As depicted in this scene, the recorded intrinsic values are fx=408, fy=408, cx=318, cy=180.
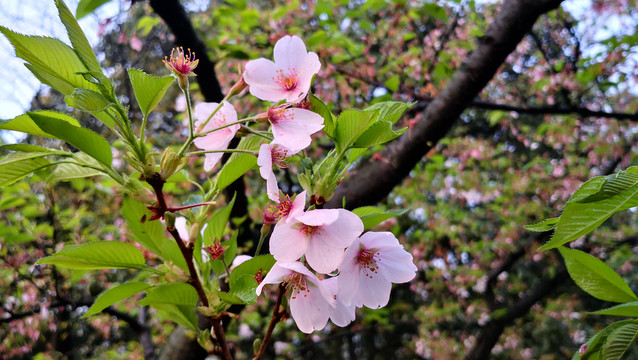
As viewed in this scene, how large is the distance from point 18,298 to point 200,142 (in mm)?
2676

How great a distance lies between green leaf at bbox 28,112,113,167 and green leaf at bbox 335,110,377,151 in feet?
1.12

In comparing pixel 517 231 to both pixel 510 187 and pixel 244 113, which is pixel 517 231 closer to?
pixel 510 187

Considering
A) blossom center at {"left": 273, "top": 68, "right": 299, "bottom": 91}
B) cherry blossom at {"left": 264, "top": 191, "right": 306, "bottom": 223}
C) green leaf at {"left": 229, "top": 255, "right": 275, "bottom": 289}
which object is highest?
blossom center at {"left": 273, "top": 68, "right": 299, "bottom": 91}

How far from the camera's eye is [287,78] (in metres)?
0.70

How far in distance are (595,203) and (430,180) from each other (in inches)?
140

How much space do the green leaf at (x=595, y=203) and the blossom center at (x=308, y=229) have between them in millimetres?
298

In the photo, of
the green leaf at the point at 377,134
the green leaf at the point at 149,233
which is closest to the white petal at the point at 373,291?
the green leaf at the point at 377,134

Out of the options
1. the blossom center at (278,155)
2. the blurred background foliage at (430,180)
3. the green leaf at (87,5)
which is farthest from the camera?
the blurred background foliage at (430,180)

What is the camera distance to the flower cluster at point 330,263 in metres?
0.58


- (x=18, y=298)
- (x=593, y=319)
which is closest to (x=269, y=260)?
(x=18, y=298)

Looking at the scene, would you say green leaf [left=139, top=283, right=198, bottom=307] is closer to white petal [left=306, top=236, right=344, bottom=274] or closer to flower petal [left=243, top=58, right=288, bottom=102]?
white petal [left=306, top=236, right=344, bottom=274]

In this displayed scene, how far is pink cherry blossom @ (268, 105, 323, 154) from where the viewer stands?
603 mm

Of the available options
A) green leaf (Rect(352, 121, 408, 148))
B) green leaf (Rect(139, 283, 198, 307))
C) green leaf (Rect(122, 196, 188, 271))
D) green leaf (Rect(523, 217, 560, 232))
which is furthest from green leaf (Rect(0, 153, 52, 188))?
green leaf (Rect(523, 217, 560, 232))

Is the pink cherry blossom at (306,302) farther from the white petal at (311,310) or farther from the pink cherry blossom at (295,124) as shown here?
the pink cherry blossom at (295,124)
